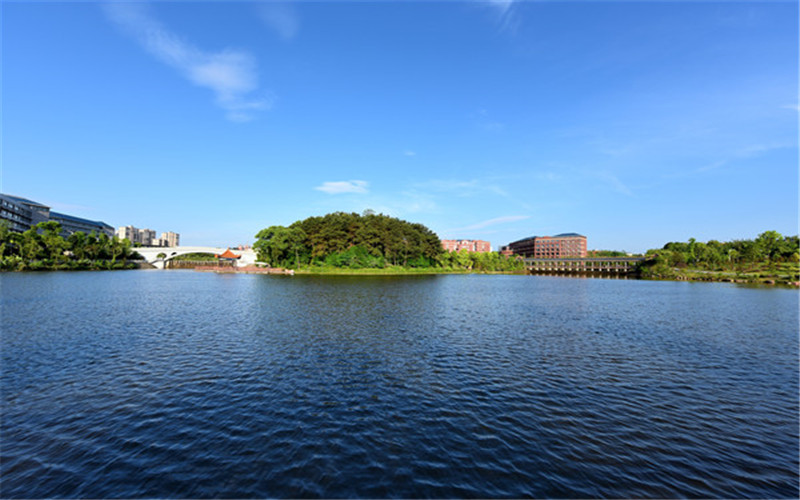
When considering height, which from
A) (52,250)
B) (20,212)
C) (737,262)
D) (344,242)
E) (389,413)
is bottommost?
(389,413)

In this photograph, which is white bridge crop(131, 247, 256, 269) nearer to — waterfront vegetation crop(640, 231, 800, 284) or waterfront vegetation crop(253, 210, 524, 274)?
waterfront vegetation crop(253, 210, 524, 274)

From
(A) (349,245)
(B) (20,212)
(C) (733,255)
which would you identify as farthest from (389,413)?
(B) (20,212)

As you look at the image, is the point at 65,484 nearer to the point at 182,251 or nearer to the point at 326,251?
the point at 326,251

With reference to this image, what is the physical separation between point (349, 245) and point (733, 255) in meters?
152

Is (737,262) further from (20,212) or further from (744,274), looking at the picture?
(20,212)

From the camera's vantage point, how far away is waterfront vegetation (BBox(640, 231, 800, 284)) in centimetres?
10198

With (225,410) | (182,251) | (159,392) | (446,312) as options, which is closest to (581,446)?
(225,410)

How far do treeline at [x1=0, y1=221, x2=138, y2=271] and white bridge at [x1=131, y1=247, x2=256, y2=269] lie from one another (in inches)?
1020

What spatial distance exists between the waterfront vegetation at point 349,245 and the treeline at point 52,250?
54.0 metres

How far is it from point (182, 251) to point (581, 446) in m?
197

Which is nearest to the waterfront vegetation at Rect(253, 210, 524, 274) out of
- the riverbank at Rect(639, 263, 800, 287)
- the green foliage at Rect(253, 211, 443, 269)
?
the green foliage at Rect(253, 211, 443, 269)

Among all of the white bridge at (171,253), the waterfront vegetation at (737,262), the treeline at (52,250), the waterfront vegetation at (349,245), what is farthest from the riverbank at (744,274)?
the treeline at (52,250)

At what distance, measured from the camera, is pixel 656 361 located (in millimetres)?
19812

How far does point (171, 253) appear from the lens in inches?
6506
